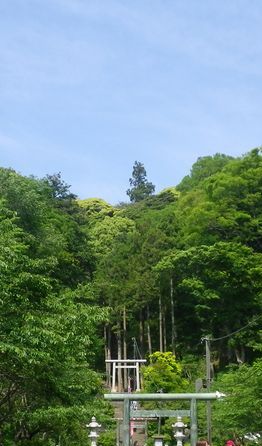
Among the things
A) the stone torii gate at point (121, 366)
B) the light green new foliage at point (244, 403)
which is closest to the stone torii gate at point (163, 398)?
the light green new foliage at point (244, 403)

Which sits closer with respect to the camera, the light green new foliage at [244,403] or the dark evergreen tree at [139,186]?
the light green new foliage at [244,403]

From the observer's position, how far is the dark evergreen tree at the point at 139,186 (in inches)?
3693

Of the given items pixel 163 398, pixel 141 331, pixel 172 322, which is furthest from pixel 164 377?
pixel 163 398

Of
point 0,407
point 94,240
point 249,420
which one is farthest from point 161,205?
point 0,407

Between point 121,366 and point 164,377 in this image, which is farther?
point 121,366

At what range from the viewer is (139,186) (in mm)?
96938

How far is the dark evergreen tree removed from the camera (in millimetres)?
93812

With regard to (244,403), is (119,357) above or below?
above

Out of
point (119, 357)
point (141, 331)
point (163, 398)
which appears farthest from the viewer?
point (119, 357)

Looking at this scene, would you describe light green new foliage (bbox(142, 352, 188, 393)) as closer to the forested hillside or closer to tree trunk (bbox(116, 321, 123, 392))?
the forested hillside

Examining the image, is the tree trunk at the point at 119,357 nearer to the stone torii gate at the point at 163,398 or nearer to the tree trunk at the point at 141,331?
the tree trunk at the point at 141,331

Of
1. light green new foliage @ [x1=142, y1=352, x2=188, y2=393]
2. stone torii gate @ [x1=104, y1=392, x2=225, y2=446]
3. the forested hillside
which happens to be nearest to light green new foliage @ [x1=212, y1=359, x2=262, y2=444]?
the forested hillside

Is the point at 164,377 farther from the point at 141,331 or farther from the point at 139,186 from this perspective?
the point at 139,186

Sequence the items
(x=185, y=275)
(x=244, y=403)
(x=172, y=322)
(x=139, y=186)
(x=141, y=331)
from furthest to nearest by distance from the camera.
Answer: (x=139, y=186) → (x=141, y=331) → (x=172, y=322) → (x=185, y=275) → (x=244, y=403)
